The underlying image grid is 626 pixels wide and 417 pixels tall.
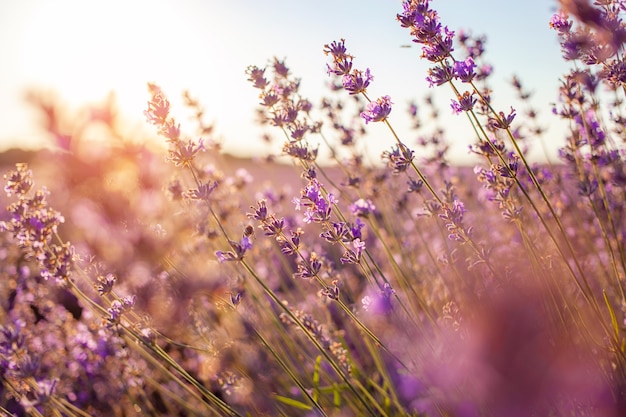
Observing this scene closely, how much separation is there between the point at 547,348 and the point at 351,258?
3.49 feet

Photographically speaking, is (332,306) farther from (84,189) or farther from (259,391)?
(84,189)

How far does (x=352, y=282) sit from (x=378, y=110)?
3504 millimetres

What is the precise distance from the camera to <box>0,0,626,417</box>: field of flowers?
2051mm

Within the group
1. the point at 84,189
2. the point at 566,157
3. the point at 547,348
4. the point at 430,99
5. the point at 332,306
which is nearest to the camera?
the point at 547,348

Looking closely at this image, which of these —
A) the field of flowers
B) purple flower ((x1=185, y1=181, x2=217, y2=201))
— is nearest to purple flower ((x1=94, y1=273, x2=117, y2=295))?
the field of flowers

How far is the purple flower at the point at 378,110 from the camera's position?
83.0 inches

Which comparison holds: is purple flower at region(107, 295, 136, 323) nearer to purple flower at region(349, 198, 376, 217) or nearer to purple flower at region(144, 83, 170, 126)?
purple flower at region(144, 83, 170, 126)

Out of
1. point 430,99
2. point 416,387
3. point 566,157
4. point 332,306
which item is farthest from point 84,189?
point 566,157

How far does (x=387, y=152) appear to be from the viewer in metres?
2.24

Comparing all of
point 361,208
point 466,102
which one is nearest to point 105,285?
point 361,208

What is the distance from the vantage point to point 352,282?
5.42 m

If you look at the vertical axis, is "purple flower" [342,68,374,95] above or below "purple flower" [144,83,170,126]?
above

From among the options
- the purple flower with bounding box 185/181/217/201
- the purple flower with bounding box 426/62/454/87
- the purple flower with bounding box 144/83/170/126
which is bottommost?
the purple flower with bounding box 185/181/217/201

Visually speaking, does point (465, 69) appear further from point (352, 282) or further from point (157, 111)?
point (352, 282)
